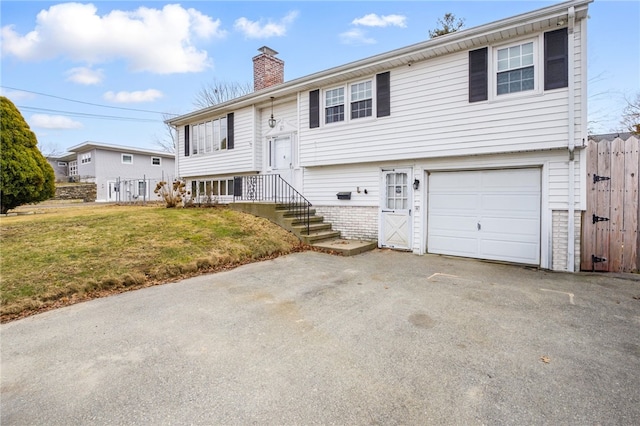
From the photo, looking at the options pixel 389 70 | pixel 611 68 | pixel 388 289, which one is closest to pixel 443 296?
pixel 388 289

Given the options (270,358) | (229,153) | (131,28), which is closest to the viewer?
(270,358)

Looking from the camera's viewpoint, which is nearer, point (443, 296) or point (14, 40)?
point (443, 296)

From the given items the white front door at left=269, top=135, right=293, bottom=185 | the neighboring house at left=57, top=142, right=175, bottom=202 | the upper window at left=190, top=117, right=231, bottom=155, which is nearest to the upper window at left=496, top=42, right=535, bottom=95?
the white front door at left=269, top=135, right=293, bottom=185

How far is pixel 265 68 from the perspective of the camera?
39.0ft

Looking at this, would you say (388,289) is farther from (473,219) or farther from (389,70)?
(389,70)

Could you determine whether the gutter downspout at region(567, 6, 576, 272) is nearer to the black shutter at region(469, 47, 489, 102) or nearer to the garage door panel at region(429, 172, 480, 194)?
Result: the black shutter at region(469, 47, 489, 102)

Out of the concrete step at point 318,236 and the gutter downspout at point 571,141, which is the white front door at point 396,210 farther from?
the gutter downspout at point 571,141

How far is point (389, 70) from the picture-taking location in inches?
332

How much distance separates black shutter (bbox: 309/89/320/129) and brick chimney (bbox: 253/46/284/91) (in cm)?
297

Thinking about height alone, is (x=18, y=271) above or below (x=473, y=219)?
below

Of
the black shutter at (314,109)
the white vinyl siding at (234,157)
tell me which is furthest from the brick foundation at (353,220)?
the white vinyl siding at (234,157)

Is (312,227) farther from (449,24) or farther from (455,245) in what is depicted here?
(449,24)

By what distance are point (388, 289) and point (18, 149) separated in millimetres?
14447

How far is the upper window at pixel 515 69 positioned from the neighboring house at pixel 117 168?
24386 millimetres
